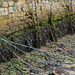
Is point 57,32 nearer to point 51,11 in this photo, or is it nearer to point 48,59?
point 51,11

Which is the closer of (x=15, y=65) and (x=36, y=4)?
(x=15, y=65)

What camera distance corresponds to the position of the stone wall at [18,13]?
4.55 meters

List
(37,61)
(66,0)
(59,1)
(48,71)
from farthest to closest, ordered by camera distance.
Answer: (66,0), (59,1), (37,61), (48,71)

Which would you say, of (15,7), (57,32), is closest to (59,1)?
(57,32)

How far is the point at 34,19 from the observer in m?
5.35

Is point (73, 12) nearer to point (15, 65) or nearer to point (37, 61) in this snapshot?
point (37, 61)

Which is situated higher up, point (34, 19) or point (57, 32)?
point (34, 19)

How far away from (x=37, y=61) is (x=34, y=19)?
172cm

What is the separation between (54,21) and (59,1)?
110 centimetres

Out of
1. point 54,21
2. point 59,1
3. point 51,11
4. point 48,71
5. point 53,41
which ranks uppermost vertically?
point 59,1

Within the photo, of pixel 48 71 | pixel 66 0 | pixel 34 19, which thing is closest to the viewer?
pixel 48 71

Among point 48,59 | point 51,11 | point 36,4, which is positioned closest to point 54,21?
point 51,11

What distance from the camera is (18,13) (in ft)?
16.4

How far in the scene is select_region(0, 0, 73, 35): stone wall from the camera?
4.55 metres
